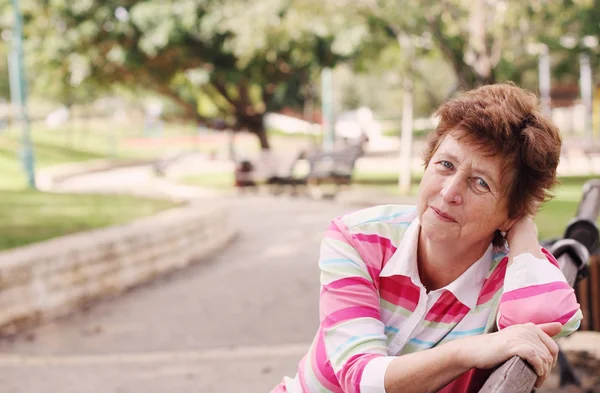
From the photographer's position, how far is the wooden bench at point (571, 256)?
1.38 m

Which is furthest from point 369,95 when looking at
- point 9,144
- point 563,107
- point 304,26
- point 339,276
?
point 339,276

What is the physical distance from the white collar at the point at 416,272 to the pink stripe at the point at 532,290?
0.33 feet

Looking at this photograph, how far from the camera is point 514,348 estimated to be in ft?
4.77

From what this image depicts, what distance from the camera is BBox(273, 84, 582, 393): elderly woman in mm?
1637

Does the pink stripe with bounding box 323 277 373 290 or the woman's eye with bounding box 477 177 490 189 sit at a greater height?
the woman's eye with bounding box 477 177 490 189

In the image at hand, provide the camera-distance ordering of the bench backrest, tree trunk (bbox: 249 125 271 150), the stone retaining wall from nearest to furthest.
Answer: the stone retaining wall < the bench backrest < tree trunk (bbox: 249 125 271 150)

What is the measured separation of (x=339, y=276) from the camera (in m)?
1.79

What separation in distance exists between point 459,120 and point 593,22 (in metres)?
13.5

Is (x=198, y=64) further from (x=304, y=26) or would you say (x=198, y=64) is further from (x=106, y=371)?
(x=106, y=371)

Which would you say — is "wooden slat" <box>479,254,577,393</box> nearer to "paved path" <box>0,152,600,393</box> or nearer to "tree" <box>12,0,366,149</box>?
"paved path" <box>0,152,600,393</box>

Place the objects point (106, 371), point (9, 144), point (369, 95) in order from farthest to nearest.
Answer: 1. point (369, 95)
2. point (9, 144)
3. point (106, 371)

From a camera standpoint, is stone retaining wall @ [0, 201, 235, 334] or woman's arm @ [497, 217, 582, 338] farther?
stone retaining wall @ [0, 201, 235, 334]

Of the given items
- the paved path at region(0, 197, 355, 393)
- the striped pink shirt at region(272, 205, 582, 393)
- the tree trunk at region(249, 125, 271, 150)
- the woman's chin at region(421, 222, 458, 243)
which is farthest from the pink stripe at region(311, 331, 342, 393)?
the tree trunk at region(249, 125, 271, 150)

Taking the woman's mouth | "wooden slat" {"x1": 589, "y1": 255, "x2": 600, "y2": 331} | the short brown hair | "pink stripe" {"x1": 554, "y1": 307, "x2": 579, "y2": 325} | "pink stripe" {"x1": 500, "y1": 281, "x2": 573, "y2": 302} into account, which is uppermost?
the short brown hair
